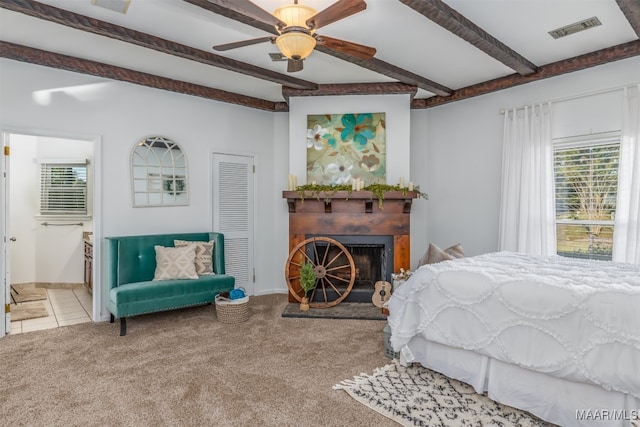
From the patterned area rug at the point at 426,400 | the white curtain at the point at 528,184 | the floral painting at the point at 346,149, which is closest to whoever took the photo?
the patterned area rug at the point at 426,400

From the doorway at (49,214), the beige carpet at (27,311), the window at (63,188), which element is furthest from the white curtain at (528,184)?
the window at (63,188)

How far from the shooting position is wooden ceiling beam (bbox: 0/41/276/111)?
139 inches

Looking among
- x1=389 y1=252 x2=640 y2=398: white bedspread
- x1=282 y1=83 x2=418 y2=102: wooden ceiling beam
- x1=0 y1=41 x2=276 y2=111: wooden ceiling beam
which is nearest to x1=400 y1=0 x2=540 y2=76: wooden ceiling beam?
x1=282 y1=83 x2=418 y2=102: wooden ceiling beam

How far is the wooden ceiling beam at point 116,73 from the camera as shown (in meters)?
3.52

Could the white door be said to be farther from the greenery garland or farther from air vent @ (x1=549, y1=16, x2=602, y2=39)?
air vent @ (x1=549, y1=16, x2=602, y2=39)

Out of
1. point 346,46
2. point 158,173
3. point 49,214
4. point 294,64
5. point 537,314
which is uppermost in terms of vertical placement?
point 346,46

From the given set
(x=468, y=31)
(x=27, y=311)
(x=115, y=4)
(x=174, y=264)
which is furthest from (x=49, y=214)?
(x=468, y=31)

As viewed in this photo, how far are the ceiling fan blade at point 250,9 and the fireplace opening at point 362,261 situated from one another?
2756 mm

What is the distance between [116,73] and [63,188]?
8.06 feet

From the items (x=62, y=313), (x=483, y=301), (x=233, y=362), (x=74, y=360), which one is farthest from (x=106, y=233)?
(x=483, y=301)

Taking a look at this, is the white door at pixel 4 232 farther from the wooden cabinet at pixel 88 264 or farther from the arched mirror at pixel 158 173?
the wooden cabinet at pixel 88 264

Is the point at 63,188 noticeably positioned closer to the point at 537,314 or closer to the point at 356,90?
the point at 356,90

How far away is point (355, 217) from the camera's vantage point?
468cm

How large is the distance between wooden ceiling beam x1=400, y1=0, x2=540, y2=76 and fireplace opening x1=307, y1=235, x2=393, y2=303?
2244mm
